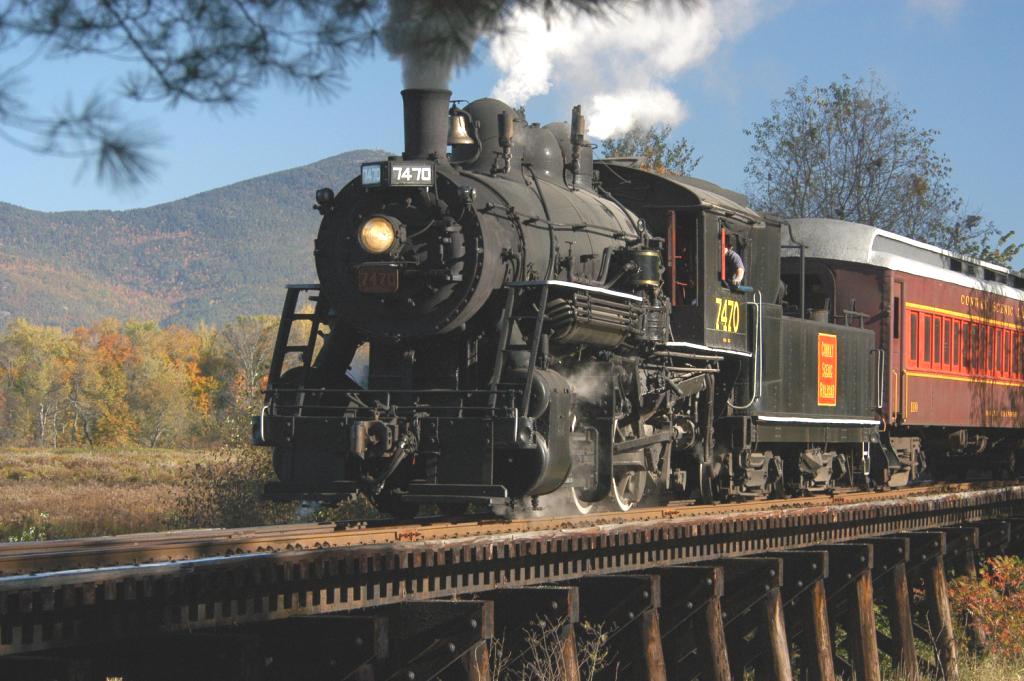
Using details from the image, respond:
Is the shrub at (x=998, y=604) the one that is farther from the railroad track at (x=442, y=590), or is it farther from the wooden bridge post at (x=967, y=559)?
the railroad track at (x=442, y=590)

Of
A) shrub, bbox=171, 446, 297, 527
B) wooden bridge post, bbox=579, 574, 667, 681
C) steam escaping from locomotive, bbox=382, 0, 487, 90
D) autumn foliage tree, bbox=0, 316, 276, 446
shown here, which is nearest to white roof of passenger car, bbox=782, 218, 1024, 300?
shrub, bbox=171, 446, 297, 527

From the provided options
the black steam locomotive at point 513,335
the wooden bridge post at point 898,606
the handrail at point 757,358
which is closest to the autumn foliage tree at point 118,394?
the handrail at point 757,358

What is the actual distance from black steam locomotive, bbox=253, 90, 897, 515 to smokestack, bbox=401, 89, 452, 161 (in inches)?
0.9

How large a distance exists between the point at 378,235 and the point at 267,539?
3584mm

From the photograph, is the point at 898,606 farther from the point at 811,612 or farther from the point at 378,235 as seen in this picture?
the point at 378,235

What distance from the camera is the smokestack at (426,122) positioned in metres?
12.9

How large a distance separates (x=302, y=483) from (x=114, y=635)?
5.69 meters

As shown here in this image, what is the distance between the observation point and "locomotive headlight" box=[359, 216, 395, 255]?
1256 centimetres

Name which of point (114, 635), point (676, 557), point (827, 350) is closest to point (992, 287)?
point (827, 350)

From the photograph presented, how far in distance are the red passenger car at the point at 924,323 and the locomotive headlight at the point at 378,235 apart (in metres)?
7.15

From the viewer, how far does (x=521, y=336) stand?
12.8 meters

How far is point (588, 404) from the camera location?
13.1m

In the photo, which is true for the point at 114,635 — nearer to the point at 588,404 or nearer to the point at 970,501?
the point at 588,404

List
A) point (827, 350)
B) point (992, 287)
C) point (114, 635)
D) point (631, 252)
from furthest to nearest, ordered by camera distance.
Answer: point (992, 287), point (827, 350), point (631, 252), point (114, 635)
